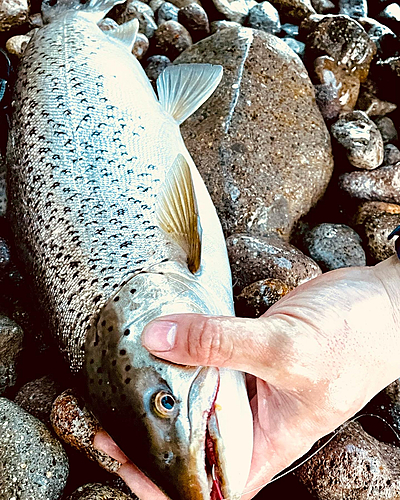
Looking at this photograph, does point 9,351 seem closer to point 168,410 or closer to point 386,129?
point 168,410

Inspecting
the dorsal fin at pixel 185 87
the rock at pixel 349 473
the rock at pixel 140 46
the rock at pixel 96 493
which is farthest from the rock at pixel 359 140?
the rock at pixel 96 493

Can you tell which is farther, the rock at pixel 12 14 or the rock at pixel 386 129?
the rock at pixel 386 129

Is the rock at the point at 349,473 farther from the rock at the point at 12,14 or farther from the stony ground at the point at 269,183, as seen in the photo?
the rock at the point at 12,14

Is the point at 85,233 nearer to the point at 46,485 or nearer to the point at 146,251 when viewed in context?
the point at 146,251

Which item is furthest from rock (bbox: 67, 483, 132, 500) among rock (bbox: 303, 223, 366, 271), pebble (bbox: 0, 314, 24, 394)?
rock (bbox: 303, 223, 366, 271)

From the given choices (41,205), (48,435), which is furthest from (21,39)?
(48,435)

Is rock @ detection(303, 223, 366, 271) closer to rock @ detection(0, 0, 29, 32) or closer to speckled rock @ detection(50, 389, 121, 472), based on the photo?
speckled rock @ detection(50, 389, 121, 472)
